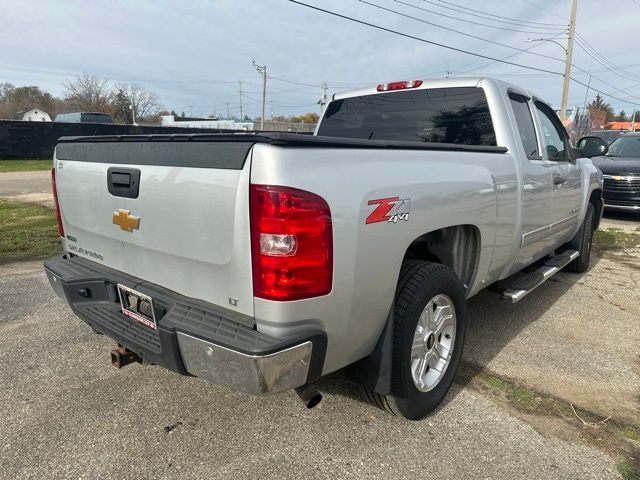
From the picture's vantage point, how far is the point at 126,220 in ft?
7.97

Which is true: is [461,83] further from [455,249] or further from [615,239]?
[615,239]

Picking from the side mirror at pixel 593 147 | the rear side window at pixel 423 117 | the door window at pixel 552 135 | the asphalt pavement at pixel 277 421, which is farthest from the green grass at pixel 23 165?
the side mirror at pixel 593 147

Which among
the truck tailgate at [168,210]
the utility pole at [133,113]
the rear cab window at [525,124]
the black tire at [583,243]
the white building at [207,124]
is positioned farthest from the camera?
the utility pole at [133,113]

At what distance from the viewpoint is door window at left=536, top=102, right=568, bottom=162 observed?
13.6 feet

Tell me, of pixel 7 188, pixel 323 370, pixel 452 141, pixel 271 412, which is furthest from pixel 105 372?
pixel 7 188

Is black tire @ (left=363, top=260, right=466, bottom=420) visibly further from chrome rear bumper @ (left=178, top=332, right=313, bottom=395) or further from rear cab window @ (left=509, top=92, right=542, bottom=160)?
rear cab window @ (left=509, top=92, right=542, bottom=160)

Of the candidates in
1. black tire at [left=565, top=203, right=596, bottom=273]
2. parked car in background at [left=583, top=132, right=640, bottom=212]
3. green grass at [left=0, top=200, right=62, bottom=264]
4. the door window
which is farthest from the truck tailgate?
parked car in background at [left=583, top=132, right=640, bottom=212]

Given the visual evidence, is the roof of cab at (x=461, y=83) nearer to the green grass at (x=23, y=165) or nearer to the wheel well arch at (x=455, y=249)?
the wheel well arch at (x=455, y=249)

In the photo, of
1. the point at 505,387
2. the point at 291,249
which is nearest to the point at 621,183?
the point at 505,387

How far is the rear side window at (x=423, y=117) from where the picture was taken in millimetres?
3600

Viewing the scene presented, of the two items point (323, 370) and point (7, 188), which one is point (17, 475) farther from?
point (7, 188)

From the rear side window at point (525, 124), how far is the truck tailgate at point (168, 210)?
263cm

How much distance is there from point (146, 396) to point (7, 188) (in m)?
13.1

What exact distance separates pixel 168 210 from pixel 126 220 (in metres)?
0.39
